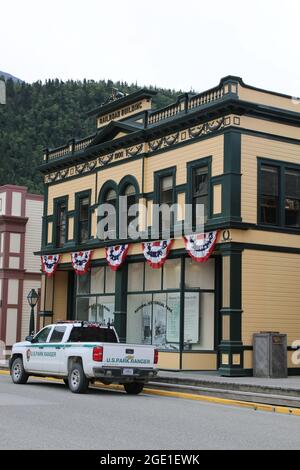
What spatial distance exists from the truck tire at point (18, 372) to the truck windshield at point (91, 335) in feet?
7.29

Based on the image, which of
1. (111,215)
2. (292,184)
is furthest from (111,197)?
(292,184)

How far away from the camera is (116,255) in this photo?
2750 cm

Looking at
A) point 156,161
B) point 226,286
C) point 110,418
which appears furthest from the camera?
point 156,161

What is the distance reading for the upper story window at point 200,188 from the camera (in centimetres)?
2354

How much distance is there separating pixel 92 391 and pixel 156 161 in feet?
32.5

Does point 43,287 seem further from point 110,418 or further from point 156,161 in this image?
point 110,418

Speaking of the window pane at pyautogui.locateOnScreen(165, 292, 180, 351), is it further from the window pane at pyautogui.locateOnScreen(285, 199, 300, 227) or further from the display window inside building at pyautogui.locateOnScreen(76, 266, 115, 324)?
the window pane at pyautogui.locateOnScreen(285, 199, 300, 227)

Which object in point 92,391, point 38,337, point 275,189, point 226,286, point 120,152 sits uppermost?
→ point 120,152

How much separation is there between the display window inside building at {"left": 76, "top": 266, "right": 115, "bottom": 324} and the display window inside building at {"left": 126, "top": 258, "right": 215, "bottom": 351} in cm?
154

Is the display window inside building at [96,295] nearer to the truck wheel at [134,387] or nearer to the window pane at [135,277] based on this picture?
the window pane at [135,277]

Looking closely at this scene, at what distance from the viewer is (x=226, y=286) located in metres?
22.0

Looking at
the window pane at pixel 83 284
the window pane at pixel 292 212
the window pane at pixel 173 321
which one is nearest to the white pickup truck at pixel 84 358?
the window pane at pixel 173 321

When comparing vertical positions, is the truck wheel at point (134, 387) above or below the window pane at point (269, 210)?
below
